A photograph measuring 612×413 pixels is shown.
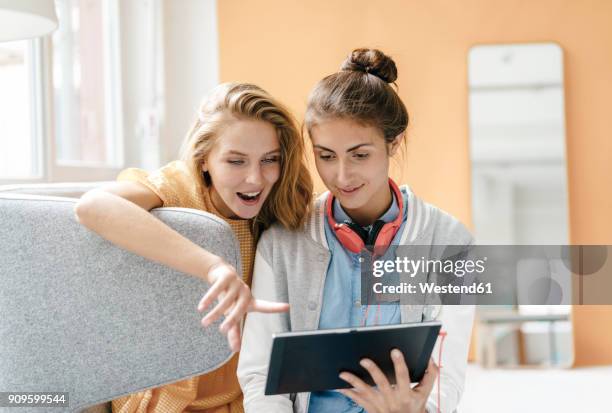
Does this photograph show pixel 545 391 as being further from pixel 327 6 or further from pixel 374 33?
pixel 327 6

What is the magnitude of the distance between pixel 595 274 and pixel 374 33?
1.52m

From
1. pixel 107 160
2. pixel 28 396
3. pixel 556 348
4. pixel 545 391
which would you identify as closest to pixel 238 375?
pixel 28 396

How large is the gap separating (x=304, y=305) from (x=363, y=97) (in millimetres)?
427

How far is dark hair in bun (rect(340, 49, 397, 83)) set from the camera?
1528mm

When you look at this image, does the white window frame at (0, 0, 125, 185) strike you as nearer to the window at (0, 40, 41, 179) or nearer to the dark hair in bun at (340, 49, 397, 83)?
the window at (0, 40, 41, 179)

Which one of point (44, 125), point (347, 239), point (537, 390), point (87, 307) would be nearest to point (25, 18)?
point (87, 307)

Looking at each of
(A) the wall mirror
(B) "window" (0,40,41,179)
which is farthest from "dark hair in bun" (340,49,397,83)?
(A) the wall mirror

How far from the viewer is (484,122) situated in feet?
11.1

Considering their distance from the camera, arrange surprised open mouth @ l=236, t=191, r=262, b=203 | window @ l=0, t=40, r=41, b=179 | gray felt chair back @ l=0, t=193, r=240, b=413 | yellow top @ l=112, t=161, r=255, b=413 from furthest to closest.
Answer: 1. window @ l=0, t=40, r=41, b=179
2. surprised open mouth @ l=236, t=191, r=262, b=203
3. yellow top @ l=112, t=161, r=255, b=413
4. gray felt chair back @ l=0, t=193, r=240, b=413

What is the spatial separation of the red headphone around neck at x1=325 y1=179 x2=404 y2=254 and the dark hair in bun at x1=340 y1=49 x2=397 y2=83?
284 mm

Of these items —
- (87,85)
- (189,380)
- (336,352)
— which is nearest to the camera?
(336,352)

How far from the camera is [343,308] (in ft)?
4.65

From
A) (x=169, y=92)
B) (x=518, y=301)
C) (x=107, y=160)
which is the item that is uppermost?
(x=169, y=92)

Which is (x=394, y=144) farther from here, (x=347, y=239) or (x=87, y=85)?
(x=87, y=85)
